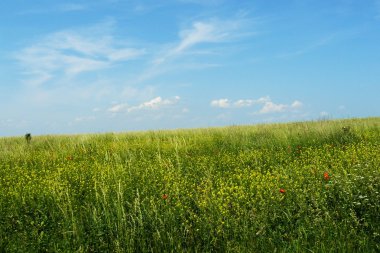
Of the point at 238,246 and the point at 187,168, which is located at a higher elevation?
the point at 187,168

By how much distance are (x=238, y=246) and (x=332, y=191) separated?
2192mm

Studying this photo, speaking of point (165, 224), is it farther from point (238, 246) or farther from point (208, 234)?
point (238, 246)

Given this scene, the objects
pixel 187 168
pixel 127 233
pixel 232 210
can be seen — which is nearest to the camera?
pixel 127 233

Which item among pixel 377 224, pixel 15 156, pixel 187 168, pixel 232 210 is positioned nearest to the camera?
pixel 377 224

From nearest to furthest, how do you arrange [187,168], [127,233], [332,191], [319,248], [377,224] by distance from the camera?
1. [319,248]
2. [127,233]
3. [377,224]
4. [332,191]
5. [187,168]

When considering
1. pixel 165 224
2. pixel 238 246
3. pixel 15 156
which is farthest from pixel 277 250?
pixel 15 156

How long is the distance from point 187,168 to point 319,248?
13.1 ft

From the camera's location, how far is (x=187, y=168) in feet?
24.6

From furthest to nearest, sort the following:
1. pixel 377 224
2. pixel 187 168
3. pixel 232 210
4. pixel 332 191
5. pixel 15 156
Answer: pixel 15 156 < pixel 187 168 < pixel 332 191 < pixel 232 210 < pixel 377 224

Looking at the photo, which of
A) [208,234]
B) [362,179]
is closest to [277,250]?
[208,234]

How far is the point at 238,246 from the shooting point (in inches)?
155

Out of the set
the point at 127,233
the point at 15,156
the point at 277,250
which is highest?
the point at 15,156

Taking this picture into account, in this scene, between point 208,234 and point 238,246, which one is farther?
point 208,234

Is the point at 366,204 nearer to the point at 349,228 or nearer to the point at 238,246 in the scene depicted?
the point at 349,228
